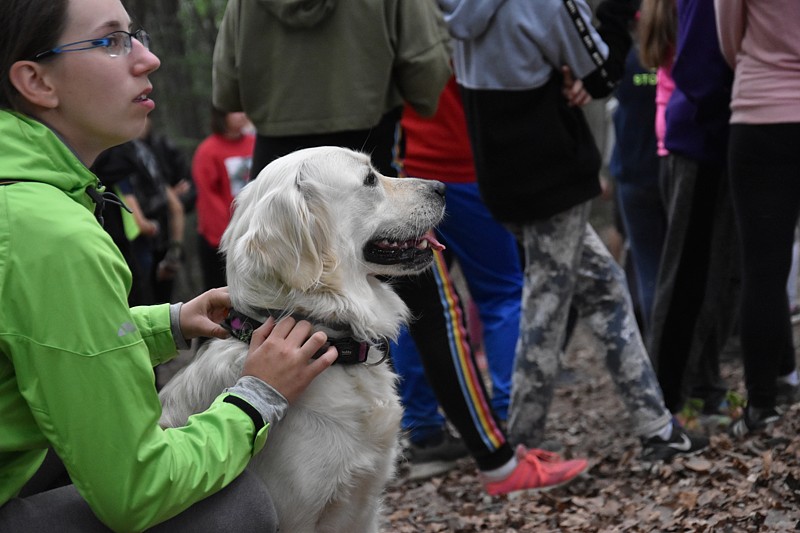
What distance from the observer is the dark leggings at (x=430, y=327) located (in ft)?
12.3

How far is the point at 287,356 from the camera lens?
7.52 ft

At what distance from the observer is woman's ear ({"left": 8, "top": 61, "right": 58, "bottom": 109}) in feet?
6.58

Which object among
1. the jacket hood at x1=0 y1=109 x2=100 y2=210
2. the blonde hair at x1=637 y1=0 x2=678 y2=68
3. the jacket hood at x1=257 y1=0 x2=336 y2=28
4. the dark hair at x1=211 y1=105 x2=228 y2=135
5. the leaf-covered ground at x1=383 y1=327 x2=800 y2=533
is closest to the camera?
the jacket hood at x1=0 y1=109 x2=100 y2=210

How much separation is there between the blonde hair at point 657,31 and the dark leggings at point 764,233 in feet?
2.63

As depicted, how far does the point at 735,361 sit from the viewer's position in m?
6.11

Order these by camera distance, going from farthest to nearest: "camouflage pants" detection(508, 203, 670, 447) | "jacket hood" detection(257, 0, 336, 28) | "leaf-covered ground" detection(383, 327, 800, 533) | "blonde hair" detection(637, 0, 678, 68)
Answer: "blonde hair" detection(637, 0, 678, 68) → "camouflage pants" detection(508, 203, 670, 447) → "jacket hood" detection(257, 0, 336, 28) → "leaf-covered ground" detection(383, 327, 800, 533)

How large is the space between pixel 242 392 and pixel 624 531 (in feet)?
5.88

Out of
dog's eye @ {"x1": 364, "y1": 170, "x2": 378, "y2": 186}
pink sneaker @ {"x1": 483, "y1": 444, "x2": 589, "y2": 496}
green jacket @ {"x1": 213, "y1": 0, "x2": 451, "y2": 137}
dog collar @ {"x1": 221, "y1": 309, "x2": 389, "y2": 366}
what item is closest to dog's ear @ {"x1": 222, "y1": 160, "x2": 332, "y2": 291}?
dog collar @ {"x1": 221, "y1": 309, "x2": 389, "y2": 366}

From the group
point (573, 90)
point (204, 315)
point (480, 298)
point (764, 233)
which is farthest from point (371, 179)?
point (480, 298)

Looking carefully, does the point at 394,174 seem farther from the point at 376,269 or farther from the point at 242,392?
the point at 242,392

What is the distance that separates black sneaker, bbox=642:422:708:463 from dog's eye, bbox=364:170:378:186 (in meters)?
1.79

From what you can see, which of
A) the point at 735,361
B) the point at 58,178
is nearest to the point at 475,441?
the point at 58,178

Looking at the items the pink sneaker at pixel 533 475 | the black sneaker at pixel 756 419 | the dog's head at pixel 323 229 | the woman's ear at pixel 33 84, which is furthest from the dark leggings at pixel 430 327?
the woman's ear at pixel 33 84

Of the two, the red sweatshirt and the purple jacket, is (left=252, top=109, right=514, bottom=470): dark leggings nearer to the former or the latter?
the purple jacket
